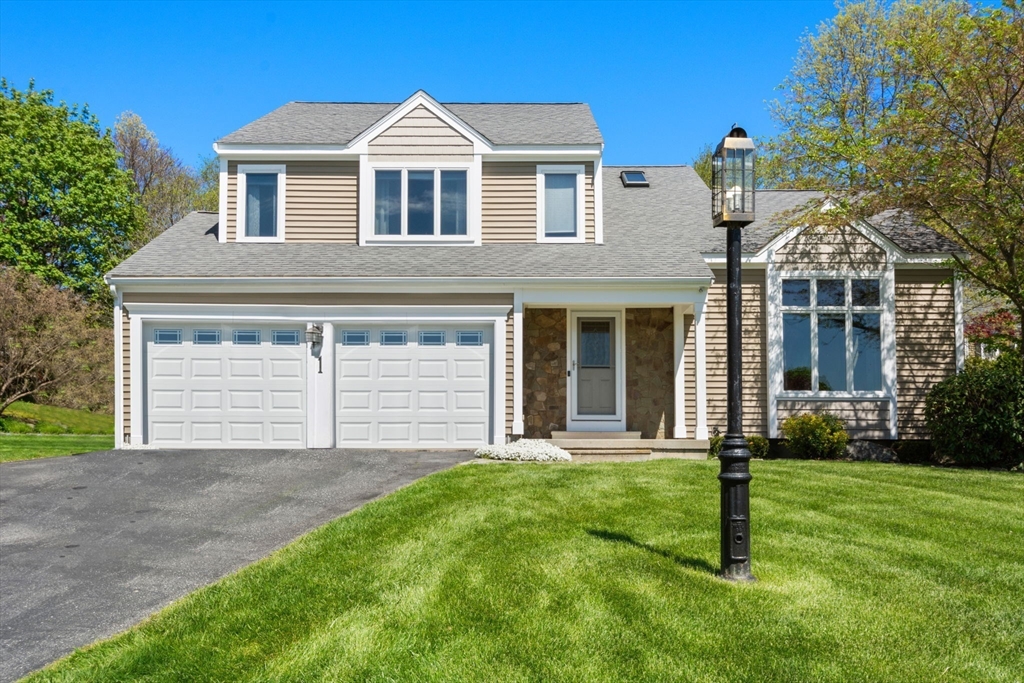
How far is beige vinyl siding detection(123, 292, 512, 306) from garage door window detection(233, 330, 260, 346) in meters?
0.51

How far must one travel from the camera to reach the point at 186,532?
6.90 m

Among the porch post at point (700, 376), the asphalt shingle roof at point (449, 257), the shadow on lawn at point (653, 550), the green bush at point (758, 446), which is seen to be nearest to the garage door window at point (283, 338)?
the asphalt shingle roof at point (449, 257)

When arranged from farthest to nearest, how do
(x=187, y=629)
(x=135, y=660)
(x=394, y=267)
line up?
1. (x=394, y=267)
2. (x=187, y=629)
3. (x=135, y=660)

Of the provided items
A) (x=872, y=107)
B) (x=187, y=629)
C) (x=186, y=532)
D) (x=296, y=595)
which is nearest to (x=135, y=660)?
(x=187, y=629)

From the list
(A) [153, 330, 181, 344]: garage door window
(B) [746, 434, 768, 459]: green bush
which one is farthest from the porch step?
(A) [153, 330, 181, 344]: garage door window

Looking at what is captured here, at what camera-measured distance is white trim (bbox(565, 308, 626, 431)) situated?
13297mm

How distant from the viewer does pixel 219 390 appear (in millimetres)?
12531

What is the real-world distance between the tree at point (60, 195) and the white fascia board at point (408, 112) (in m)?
18.8

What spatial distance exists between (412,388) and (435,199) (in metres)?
3.68

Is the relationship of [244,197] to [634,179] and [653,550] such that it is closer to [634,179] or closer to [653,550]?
[634,179]

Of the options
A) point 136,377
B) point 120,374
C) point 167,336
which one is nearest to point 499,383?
point 167,336

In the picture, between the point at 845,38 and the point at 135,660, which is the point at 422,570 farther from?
the point at 845,38

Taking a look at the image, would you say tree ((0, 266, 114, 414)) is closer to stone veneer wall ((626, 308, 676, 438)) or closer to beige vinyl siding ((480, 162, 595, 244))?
beige vinyl siding ((480, 162, 595, 244))

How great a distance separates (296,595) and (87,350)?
62.2 ft
